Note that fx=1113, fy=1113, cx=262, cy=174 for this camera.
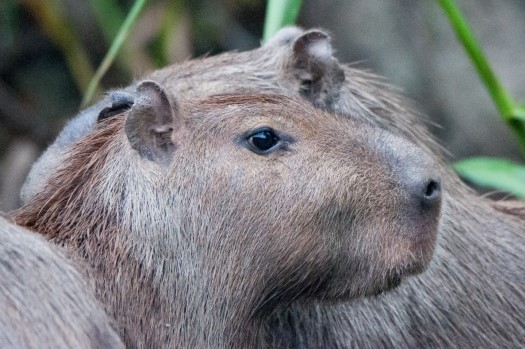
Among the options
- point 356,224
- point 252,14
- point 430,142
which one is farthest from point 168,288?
point 252,14

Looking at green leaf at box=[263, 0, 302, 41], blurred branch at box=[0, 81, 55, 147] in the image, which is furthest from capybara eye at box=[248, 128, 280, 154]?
blurred branch at box=[0, 81, 55, 147]

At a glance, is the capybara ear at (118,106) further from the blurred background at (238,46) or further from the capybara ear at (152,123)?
the blurred background at (238,46)

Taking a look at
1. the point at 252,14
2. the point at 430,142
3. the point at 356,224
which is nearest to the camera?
the point at 356,224

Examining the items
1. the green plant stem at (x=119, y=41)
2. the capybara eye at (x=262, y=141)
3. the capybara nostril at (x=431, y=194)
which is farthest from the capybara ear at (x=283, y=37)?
the capybara nostril at (x=431, y=194)

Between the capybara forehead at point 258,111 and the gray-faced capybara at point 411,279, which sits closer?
the capybara forehead at point 258,111

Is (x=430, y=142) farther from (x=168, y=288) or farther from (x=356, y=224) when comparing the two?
(x=168, y=288)

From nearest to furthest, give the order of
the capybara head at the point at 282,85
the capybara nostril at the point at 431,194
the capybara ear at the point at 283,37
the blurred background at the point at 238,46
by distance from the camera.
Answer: the capybara nostril at the point at 431,194 → the capybara head at the point at 282,85 → the capybara ear at the point at 283,37 → the blurred background at the point at 238,46

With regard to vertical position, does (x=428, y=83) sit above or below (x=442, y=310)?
above

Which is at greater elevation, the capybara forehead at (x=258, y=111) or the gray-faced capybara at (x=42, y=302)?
the capybara forehead at (x=258, y=111)
